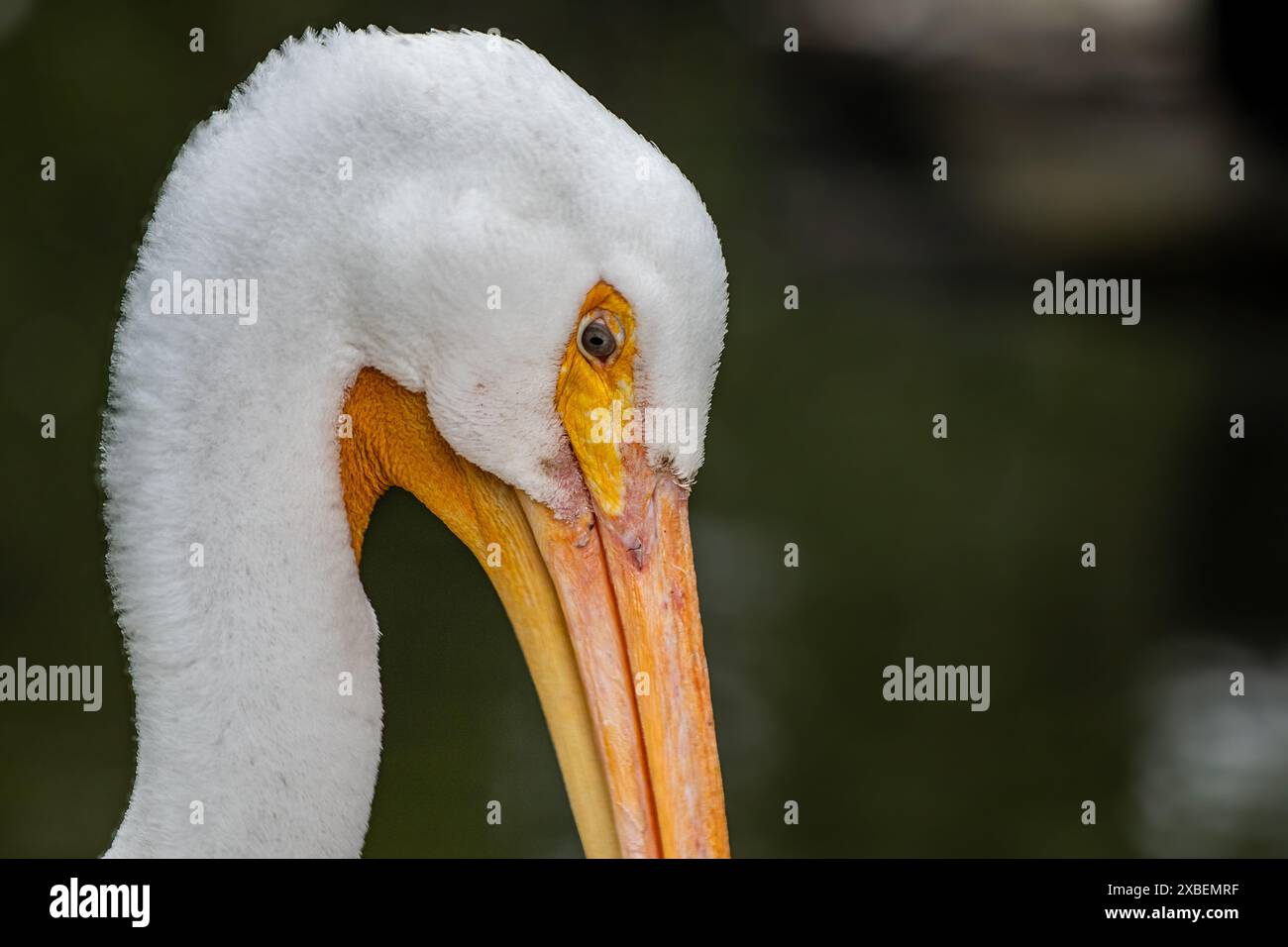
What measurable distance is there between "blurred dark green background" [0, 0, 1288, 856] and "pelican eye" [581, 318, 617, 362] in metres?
3.73

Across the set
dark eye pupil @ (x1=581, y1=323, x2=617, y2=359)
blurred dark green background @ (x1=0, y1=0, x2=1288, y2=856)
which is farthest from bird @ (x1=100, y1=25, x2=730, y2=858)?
blurred dark green background @ (x1=0, y1=0, x2=1288, y2=856)

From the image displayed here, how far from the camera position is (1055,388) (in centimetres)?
713

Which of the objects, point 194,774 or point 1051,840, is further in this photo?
point 1051,840

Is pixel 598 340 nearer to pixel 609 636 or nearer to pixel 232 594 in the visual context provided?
pixel 609 636

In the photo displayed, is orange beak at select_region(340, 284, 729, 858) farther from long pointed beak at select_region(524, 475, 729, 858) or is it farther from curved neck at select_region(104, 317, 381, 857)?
curved neck at select_region(104, 317, 381, 857)

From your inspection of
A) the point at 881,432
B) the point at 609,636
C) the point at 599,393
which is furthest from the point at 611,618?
the point at 881,432

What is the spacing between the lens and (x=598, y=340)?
191cm

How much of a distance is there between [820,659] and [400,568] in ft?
6.71

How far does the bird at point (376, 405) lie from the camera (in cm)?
183

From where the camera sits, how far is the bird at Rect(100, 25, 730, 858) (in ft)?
6.02

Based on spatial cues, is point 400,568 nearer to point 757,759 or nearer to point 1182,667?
point 757,759

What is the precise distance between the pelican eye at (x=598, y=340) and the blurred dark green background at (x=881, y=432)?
3.73 m

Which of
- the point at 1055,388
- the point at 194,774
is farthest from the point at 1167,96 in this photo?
the point at 194,774

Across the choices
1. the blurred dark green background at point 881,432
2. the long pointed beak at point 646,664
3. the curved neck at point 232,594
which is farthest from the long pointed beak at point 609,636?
the blurred dark green background at point 881,432
